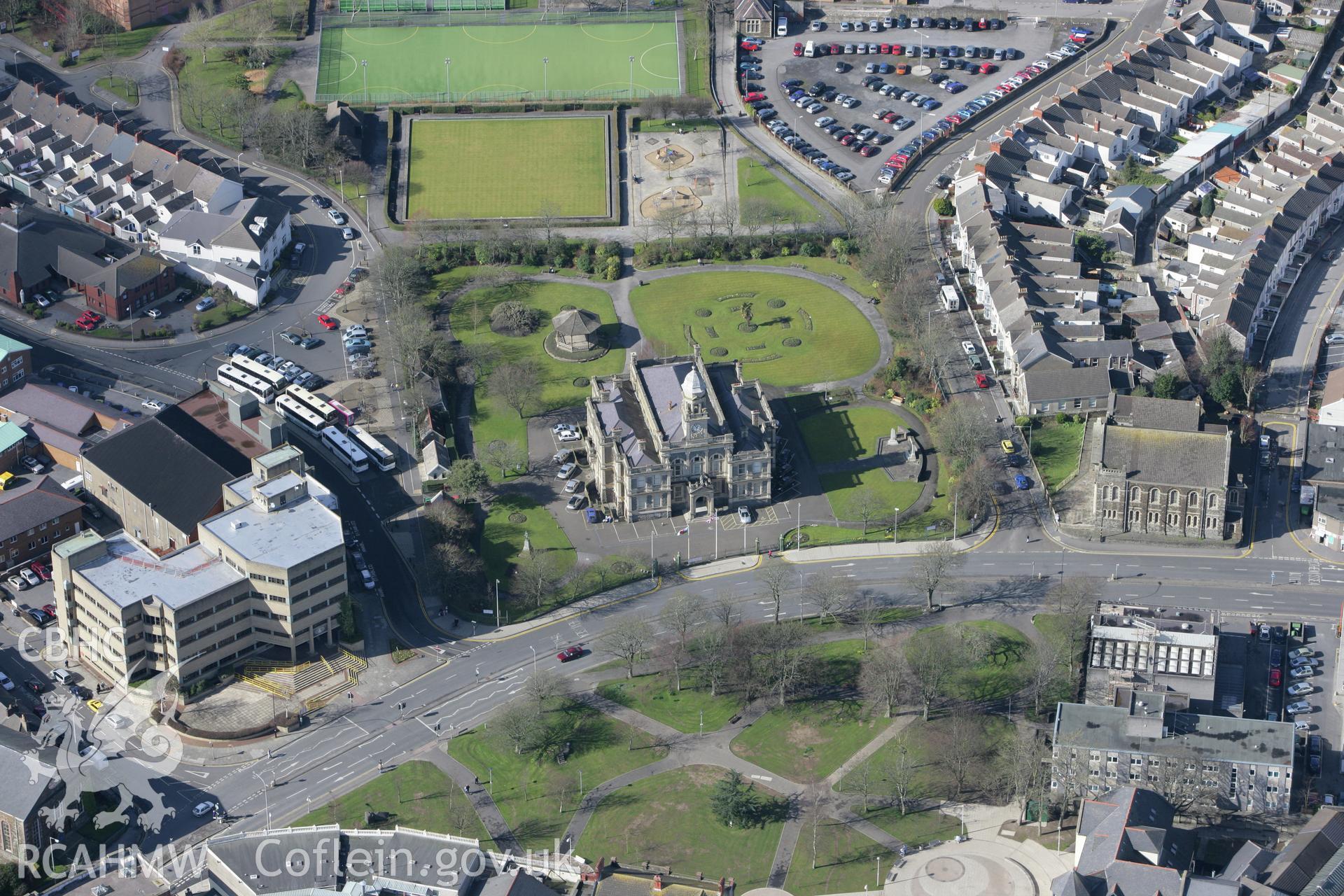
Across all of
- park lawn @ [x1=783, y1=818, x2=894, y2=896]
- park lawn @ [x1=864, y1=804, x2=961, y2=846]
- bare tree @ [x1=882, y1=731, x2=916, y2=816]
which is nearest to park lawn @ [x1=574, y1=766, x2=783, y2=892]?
park lawn @ [x1=783, y1=818, x2=894, y2=896]

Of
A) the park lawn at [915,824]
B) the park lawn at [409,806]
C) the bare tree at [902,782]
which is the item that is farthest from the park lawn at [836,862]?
the park lawn at [409,806]

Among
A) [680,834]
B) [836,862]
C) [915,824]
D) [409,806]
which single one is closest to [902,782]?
[915,824]

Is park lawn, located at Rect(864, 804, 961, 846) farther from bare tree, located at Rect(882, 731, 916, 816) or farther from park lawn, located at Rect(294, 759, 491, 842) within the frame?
park lawn, located at Rect(294, 759, 491, 842)

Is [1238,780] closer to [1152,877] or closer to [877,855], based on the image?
[1152,877]

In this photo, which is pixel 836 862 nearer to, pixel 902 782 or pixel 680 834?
pixel 902 782

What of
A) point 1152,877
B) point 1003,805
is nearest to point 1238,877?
point 1152,877

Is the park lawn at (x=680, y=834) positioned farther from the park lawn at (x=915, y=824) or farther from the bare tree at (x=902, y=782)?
the bare tree at (x=902, y=782)
